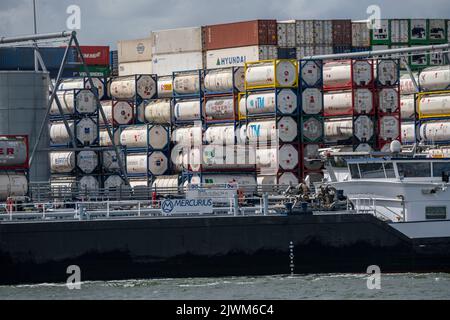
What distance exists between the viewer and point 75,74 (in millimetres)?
90688

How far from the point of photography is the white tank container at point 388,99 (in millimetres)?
61750

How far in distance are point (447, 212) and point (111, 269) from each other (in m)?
13.3

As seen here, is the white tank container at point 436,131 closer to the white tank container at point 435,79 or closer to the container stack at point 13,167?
the white tank container at point 435,79

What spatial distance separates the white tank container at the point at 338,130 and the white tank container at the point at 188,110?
353 inches

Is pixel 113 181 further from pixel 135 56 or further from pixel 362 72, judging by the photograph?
pixel 135 56

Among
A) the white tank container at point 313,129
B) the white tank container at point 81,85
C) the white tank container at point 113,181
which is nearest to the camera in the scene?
the white tank container at point 313,129

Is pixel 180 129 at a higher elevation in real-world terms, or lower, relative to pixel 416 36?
lower

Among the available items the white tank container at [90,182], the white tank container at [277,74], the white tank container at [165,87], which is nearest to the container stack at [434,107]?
the white tank container at [277,74]

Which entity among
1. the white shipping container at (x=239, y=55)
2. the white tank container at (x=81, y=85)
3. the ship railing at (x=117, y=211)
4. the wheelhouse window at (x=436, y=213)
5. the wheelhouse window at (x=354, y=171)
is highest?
the white shipping container at (x=239, y=55)

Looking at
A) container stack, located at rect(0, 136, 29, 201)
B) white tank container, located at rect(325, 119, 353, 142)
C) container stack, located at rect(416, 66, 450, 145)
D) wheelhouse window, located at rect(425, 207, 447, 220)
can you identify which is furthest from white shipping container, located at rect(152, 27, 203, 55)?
wheelhouse window, located at rect(425, 207, 447, 220)

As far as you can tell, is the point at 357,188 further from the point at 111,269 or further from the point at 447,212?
the point at 111,269

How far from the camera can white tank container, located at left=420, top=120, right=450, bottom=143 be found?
207 ft

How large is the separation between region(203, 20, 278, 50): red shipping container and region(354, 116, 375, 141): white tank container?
774 inches
